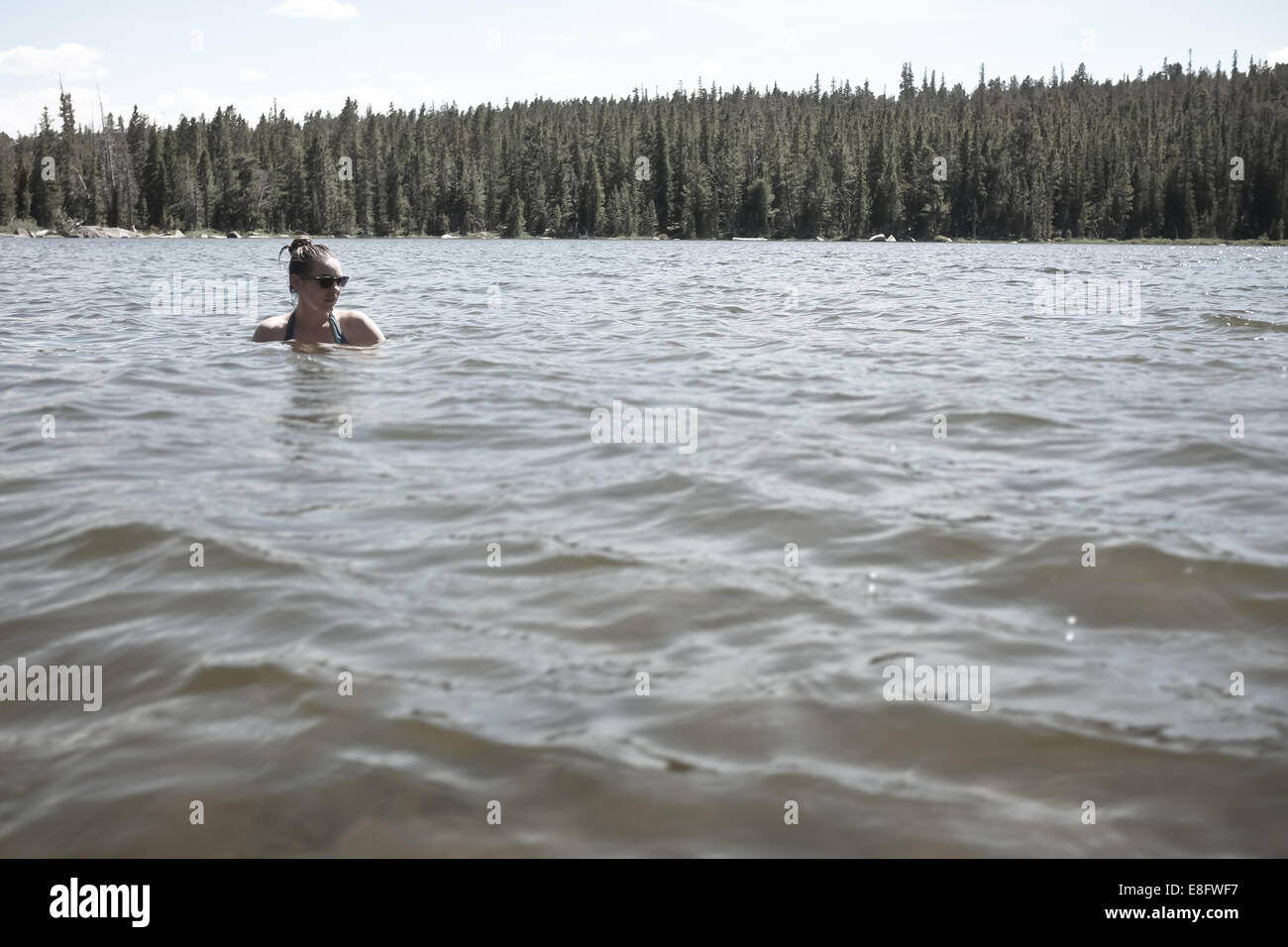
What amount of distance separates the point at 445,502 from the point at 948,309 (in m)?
14.6

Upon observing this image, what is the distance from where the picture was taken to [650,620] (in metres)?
4.04

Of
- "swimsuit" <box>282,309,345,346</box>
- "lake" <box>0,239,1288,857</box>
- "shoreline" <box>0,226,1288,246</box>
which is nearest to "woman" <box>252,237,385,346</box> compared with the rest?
"swimsuit" <box>282,309,345,346</box>

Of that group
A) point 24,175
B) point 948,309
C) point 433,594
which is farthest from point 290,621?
point 24,175

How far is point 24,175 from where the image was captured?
118875 mm

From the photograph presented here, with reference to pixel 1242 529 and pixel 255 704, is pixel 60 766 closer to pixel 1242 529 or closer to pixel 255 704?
pixel 255 704

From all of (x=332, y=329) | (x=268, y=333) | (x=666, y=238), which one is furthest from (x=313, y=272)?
(x=666, y=238)

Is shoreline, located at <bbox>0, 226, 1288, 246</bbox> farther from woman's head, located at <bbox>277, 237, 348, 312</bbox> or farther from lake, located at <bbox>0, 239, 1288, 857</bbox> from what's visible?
lake, located at <bbox>0, 239, 1288, 857</bbox>

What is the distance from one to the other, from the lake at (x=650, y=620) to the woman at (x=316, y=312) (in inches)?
86.6

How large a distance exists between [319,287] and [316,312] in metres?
0.56

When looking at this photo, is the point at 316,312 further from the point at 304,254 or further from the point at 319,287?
the point at 304,254

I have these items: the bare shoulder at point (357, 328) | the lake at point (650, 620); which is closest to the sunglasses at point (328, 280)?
the bare shoulder at point (357, 328)

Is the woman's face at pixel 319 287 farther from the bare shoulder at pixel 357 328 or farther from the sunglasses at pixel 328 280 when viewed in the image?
the bare shoulder at pixel 357 328

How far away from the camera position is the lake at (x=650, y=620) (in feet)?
9.39

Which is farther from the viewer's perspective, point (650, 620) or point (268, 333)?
point (268, 333)
